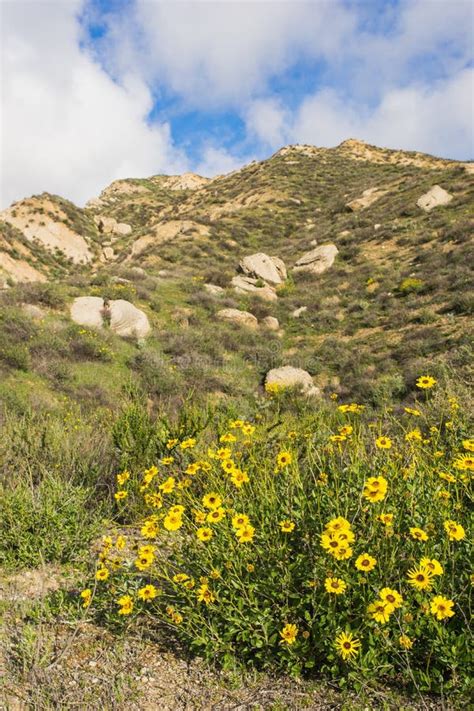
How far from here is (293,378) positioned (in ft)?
40.1

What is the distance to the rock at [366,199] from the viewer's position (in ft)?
105

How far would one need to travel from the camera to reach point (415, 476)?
2.55 m

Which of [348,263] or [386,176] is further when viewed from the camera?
[386,176]

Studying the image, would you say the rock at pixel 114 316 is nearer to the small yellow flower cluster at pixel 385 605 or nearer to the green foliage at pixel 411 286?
the green foliage at pixel 411 286

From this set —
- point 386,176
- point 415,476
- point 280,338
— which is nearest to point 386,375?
point 280,338

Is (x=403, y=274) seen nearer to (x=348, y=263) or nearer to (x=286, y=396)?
(x=348, y=263)

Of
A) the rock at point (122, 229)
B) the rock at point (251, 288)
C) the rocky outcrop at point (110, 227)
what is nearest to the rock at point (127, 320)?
the rock at point (251, 288)

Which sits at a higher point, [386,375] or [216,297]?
[216,297]

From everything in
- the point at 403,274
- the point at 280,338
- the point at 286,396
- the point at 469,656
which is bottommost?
the point at 469,656

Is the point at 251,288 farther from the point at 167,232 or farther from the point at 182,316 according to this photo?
the point at 167,232

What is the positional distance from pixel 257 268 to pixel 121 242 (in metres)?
29.3

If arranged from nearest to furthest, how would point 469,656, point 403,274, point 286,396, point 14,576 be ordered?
point 469,656 < point 14,576 < point 286,396 < point 403,274

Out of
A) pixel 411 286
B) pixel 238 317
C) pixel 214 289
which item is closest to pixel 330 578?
pixel 238 317

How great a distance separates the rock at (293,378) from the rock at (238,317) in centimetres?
457
